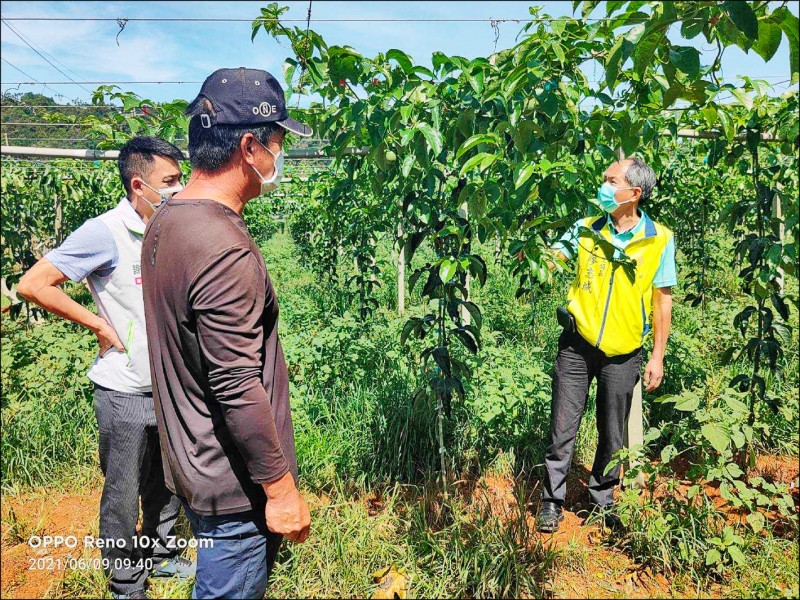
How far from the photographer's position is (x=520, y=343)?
5.02 m

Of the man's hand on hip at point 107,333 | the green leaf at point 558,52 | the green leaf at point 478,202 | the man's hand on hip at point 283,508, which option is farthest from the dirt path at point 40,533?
the green leaf at point 558,52

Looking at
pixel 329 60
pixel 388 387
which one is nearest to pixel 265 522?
pixel 329 60

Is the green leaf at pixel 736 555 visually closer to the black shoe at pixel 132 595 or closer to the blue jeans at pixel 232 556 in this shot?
the blue jeans at pixel 232 556

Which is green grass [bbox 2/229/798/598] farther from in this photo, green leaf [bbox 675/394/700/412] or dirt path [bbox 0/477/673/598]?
green leaf [bbox 675/394/700/412]

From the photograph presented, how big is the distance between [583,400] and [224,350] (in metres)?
1.94

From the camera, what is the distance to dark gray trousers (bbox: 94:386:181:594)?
2068 millimetres

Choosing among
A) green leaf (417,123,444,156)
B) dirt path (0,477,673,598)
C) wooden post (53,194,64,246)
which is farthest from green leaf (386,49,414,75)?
wooden post (53,194,64,246)

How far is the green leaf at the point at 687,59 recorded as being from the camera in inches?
→ 51.8

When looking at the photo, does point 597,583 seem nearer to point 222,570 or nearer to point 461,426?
point 461,426

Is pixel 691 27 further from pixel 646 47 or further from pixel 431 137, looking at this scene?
pixel 431 137

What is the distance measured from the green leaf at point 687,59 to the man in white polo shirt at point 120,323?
69.8 inches

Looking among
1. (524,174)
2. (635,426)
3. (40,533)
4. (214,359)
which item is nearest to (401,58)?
(524,174)

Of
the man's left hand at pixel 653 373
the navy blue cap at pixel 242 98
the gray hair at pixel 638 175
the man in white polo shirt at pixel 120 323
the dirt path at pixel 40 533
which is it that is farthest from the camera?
the man's left hand at pixel 653 373

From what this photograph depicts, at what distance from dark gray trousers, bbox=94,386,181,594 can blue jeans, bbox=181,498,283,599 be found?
771 mm
